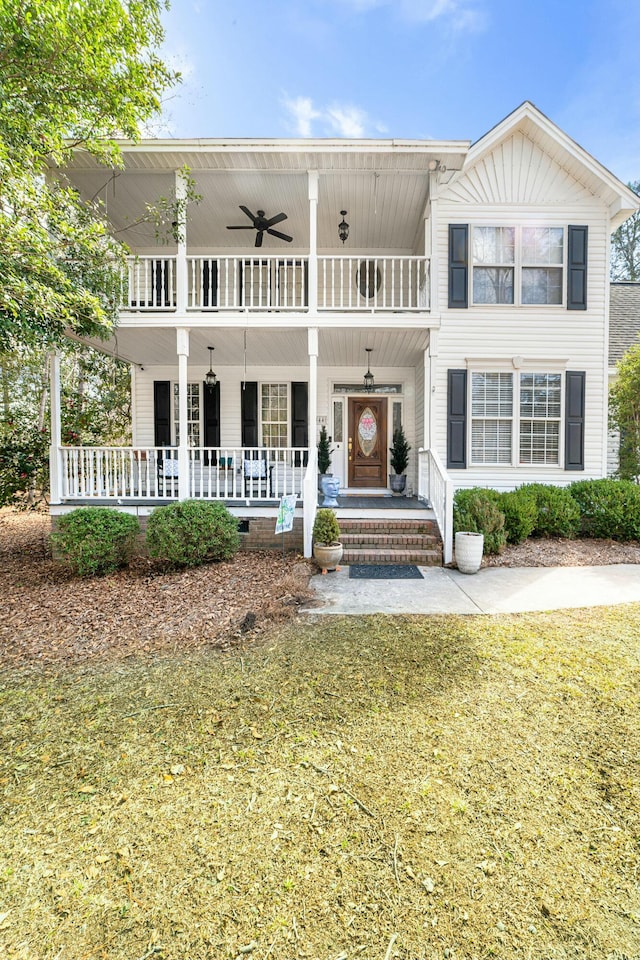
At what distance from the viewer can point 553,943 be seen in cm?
151

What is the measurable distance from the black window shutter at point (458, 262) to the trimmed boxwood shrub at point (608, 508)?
Answer: 427cm

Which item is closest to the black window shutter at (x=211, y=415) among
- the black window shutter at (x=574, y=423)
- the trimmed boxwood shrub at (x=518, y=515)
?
the trimmed boxwood shrub at (x=518, y=515)

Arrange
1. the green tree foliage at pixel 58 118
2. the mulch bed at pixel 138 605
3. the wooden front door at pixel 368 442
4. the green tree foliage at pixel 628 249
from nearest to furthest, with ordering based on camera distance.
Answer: the mulch bed at pixel 138 605 → the green tree foliage at pixel 58 118 → the wooden front door at pixel 368 442 → the green tree foliage at pixel 628 249

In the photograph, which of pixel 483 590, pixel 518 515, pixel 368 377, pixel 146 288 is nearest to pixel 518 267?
pixel 368 377

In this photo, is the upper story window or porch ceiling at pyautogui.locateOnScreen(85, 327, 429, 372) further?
the upper story window

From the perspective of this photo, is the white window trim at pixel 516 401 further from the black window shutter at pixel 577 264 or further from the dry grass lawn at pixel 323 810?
the dry grass lawn at pixel 323 810

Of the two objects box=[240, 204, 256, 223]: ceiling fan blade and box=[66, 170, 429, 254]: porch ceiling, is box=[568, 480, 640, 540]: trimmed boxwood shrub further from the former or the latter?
box=[240, 204, 256, 223]: ceiling fan blade

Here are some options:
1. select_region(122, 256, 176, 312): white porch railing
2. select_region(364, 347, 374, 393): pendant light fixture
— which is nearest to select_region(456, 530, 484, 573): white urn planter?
select_region(364, 347, 374, 393): pendant light fixture

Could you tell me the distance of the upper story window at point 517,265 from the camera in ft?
27.7

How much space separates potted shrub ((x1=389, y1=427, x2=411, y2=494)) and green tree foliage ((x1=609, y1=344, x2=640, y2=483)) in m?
4.55

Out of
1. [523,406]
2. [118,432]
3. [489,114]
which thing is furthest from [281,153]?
[489,114]

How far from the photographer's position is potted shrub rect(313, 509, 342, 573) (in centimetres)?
629

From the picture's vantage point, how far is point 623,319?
1237 centimetres

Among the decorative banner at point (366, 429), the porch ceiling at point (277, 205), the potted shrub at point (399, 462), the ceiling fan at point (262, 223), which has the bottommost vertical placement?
the potted shrub at point (399, 462)
